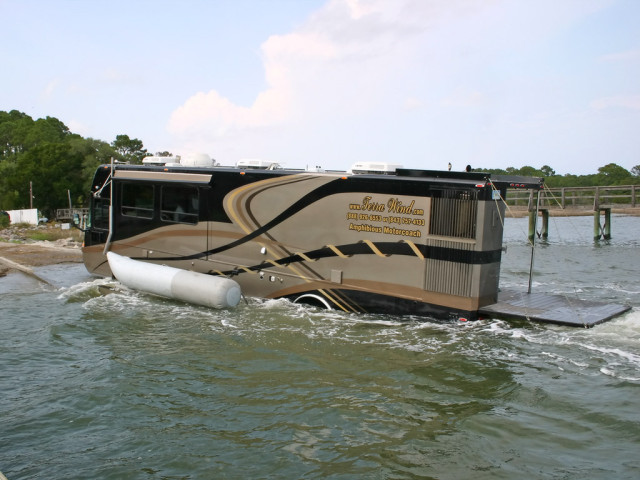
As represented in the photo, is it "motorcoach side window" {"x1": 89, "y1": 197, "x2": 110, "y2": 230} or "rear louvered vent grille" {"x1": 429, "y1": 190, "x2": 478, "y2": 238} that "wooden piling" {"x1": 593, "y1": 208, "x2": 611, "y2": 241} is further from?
"motorcoach side window" {"x1": 89, "y1": 197, "x2": 110, "y2": 230}

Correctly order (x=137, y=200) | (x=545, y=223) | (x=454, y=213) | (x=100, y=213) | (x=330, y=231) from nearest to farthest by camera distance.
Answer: (x=454, y=213) → (x=330, y=231) → (x=137, y=200) → (x=100, y=213) → (x=545, y=223)

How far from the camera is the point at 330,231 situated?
1177 cm

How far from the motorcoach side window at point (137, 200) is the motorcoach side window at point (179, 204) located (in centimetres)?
49

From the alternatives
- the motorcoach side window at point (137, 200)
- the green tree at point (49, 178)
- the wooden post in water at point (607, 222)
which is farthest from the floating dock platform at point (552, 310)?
the green tree at point (49, 178)

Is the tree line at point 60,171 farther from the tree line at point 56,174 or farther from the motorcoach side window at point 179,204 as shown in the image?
the motorcoach side window at point 179,204

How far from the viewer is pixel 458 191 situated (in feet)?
33.7

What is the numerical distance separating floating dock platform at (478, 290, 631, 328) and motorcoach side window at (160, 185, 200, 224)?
276 inches

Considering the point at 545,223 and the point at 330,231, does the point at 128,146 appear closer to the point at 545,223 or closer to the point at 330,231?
the point at 545,223

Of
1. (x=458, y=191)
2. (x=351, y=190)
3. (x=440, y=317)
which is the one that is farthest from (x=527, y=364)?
(x=351, y=190)

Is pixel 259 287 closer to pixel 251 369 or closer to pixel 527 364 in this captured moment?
pixel 251 369

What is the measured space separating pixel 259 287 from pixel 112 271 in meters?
4.18

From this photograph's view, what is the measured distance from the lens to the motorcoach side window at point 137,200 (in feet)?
48.5

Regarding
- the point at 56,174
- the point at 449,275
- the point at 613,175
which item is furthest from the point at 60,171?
the point at 613,175

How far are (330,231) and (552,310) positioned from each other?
4372mm
